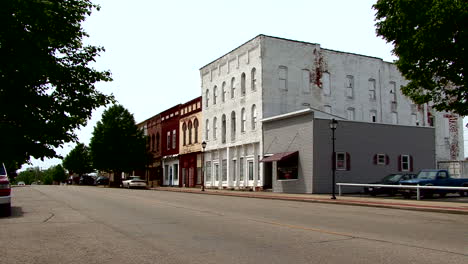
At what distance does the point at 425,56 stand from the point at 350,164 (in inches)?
561

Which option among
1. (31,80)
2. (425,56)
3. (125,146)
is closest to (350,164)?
(425,56)

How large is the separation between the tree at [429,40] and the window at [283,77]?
16844 mm

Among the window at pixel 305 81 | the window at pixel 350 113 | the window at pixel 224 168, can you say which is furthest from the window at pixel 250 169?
the window at pixel 350 113

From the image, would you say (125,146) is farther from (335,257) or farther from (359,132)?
(335,257)

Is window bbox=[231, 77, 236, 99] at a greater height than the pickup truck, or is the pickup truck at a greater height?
window bbox=[231, 77, 236, 99]

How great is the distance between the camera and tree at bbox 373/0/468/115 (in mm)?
17812

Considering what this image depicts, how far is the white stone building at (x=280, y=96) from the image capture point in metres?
38.2

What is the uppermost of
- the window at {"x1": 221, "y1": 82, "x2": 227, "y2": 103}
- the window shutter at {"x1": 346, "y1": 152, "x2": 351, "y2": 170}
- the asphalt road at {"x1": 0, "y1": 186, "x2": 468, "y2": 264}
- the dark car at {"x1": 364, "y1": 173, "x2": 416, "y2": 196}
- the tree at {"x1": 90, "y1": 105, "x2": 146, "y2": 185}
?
the window at {"x1": 221, "y1": 82, "x2": 227, "y2": 103}

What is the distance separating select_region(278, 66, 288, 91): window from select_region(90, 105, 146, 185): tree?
88.8 ft

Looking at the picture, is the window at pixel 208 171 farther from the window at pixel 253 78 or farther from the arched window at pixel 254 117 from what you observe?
the window at pixel 253 78

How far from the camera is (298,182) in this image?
1287 inches

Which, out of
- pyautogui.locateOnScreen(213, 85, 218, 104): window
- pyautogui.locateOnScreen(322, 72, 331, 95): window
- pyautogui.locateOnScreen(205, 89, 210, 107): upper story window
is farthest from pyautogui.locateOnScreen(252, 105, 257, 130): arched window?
pyautogui.locateOnScreen(205, 89, 210, 107): upper story window

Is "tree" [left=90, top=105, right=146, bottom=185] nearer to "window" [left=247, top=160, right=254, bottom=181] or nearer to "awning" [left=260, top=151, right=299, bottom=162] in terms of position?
"window" [left=247, top=160, right=254, bottom=181]

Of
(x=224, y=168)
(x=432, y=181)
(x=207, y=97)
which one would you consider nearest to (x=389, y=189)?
(x=432, y=181)
